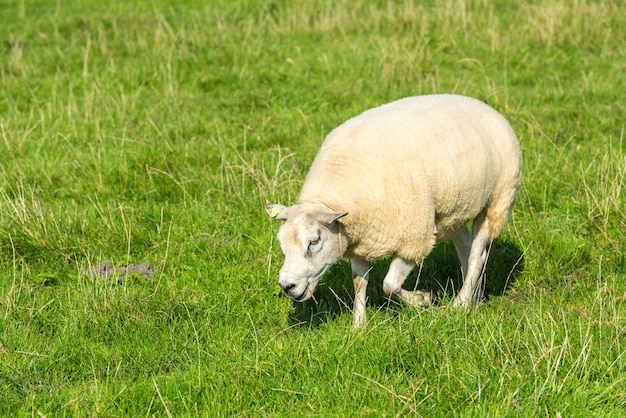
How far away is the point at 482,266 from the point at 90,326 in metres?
2.76

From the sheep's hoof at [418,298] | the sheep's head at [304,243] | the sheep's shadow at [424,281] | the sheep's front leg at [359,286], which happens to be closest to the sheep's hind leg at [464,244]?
the sheep's shadow at [424,281]

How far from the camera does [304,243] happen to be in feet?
16.2

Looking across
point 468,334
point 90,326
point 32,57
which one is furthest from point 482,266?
point 32,57

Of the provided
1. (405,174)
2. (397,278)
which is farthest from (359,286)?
(405,174)

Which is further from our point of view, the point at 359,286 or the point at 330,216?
the point at 359,286

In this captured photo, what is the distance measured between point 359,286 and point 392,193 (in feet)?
2.53

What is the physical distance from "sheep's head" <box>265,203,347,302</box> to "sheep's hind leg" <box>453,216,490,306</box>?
130 centimetres

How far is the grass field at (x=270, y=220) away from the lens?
4383 millimetres

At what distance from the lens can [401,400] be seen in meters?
4.13

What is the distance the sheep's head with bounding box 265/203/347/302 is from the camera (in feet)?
16.2

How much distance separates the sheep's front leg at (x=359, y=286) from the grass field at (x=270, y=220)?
0.10 m

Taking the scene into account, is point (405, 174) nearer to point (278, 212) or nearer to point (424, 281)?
point (278, 212)

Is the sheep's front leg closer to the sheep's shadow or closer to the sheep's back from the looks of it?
the sheep's shadow

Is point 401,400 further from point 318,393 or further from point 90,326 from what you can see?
point 90,326
